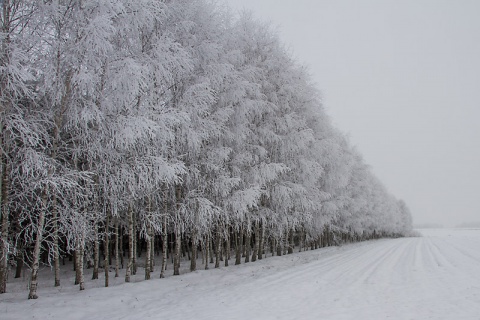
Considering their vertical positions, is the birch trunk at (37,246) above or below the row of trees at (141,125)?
below

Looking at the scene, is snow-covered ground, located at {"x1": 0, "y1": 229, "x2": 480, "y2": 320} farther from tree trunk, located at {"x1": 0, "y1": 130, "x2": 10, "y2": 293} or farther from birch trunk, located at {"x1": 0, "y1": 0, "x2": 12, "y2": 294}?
birch trunk, located at {"x1": 0, "y1": 0, "x2": 12, "y2": 294}

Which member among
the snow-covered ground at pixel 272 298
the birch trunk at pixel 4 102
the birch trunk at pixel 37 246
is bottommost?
the snow-covered ground at pixel 272 298

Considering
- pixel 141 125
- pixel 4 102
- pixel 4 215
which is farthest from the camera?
pixel 141 125

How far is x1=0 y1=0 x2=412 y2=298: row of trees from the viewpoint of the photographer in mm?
9414

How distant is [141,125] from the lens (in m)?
10.1

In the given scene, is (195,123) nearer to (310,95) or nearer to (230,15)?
(230,15)

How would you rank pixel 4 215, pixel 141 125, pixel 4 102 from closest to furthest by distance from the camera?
pixel 4 102 → pixel 4 215 → pixel 141 125

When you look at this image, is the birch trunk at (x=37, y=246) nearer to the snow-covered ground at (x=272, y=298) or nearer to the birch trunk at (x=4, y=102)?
the snow-covered ground at (x=272, y=298)

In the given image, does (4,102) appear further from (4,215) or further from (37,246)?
(37,246)

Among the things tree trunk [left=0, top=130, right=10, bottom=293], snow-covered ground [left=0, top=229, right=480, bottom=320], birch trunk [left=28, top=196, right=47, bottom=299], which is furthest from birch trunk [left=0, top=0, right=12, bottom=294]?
snow-covered ground [left=0, top=229, right=480, bottom=320]

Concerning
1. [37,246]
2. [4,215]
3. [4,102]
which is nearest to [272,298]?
[37,246]

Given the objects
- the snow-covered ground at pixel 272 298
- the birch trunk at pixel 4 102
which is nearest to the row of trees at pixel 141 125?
the birch trunk at pixel 4 102

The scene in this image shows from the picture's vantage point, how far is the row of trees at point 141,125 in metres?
9.41

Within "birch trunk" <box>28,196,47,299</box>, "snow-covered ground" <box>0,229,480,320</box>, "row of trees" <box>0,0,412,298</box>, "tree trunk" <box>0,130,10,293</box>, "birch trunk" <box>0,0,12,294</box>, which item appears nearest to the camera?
"snow-covered ground" <box>0,229,480,320</box>
